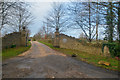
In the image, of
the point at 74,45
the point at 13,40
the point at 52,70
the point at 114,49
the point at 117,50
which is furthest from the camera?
the point at 74,45

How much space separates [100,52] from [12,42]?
13985 mm

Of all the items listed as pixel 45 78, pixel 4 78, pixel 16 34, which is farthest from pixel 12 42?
pixel 45 78

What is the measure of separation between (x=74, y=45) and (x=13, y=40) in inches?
444

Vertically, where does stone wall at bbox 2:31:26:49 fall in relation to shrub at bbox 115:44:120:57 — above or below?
above

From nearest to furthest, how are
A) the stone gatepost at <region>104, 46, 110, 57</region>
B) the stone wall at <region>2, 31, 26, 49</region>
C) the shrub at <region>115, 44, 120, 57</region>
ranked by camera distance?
the shrub at <region>115, 44, 120, 57</region> < the stone gatepost at <region>104, 46, 110, 57</region> < the stone wall at <region>2, 31, 26, 49</region>

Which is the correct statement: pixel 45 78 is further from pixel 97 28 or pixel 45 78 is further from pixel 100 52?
pixel 97 28

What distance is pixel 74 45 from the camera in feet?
52.0

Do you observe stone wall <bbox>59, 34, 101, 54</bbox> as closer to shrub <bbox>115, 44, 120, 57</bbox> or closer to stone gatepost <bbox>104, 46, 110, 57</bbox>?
stone gatepost <bbox>104, 46, 110, 57</bbox>

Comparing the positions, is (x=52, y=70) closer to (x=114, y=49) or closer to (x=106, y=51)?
(x=114, y=49)

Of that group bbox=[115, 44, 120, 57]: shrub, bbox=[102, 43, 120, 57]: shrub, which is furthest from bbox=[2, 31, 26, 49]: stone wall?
bbox=[115, 44, 120, 57]: shrub

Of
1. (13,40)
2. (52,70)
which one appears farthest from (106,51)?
(13,40)

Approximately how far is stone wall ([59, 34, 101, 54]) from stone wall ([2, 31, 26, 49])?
8284mm

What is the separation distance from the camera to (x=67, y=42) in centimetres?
1709

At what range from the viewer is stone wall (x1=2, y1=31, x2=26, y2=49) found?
11996mm
